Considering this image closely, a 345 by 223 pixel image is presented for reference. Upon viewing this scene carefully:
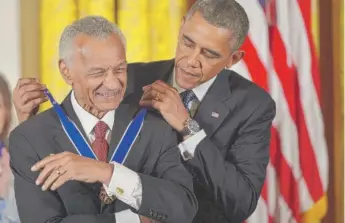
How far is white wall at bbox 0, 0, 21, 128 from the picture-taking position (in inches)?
73.8

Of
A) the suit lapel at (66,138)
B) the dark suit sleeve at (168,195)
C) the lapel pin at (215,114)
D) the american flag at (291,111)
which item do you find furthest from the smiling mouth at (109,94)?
the american flag at (291,111)

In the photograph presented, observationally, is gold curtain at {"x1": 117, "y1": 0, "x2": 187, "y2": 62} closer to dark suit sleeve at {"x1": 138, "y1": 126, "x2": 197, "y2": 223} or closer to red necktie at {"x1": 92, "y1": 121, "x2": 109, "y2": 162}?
red necktie at {"x1": 92, "y1": 121, "x2": 109, "y2": 162}

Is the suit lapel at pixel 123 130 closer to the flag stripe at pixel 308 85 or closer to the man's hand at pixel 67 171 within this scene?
the man's hand at pixel 67 171

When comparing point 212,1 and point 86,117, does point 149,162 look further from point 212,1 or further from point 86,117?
point 212,1

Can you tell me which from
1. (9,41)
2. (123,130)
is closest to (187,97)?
(123,130)

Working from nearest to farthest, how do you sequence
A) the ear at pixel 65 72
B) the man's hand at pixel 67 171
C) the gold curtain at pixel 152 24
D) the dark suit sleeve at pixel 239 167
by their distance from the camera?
the man's hand at pixel 67 171 → the ear at pixel 65 72 → the dark suit sleeve at pixel 239 167 → the gold curtain at pixel 152 24

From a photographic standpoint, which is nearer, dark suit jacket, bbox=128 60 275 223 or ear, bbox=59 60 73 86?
ear, bbox=59 60 73 86

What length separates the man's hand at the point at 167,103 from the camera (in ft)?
5.82

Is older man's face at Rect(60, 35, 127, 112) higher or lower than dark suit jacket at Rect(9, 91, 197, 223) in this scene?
higher

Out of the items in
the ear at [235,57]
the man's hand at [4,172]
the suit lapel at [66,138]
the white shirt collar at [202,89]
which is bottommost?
the man's hand at [4,172]

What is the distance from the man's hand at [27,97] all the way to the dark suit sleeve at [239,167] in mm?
466

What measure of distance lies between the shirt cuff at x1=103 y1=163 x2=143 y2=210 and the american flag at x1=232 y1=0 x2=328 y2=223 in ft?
1.87

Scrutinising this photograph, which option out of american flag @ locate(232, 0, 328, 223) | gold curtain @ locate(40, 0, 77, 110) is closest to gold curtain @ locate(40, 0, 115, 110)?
gold curtain @ locate(40, 0, 77, 110)

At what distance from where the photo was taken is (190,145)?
1798mm
